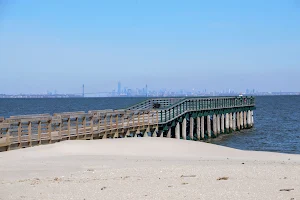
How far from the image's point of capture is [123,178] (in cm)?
1380

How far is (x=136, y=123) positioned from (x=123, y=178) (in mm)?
19025

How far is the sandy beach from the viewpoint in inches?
454

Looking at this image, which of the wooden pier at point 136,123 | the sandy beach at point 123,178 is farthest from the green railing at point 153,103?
the sandy beach at point 123,178

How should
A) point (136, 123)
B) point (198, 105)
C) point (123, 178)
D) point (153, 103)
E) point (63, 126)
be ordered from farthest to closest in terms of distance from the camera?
point (153, 103) < point (198, 105) < point (136, 123) < point (63, 126) < point (123, 178)

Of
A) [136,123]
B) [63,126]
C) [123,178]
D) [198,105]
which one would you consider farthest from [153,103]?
[123,178]

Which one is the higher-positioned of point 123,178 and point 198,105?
point 198,105

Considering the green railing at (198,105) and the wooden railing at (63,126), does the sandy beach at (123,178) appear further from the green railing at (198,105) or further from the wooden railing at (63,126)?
the green railing at (198,105)

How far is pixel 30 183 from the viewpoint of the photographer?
43.5ft

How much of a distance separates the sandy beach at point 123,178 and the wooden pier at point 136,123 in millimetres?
1600

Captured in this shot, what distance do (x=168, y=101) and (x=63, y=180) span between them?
37410 millimetres

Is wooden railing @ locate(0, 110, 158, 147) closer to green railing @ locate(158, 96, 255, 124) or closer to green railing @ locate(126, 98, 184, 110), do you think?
green railing @ locate(158, 96, 255, 124)

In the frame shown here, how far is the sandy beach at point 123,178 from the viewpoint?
37.8ft

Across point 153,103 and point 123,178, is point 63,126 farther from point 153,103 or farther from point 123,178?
point 153,103

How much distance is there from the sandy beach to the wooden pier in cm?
160
